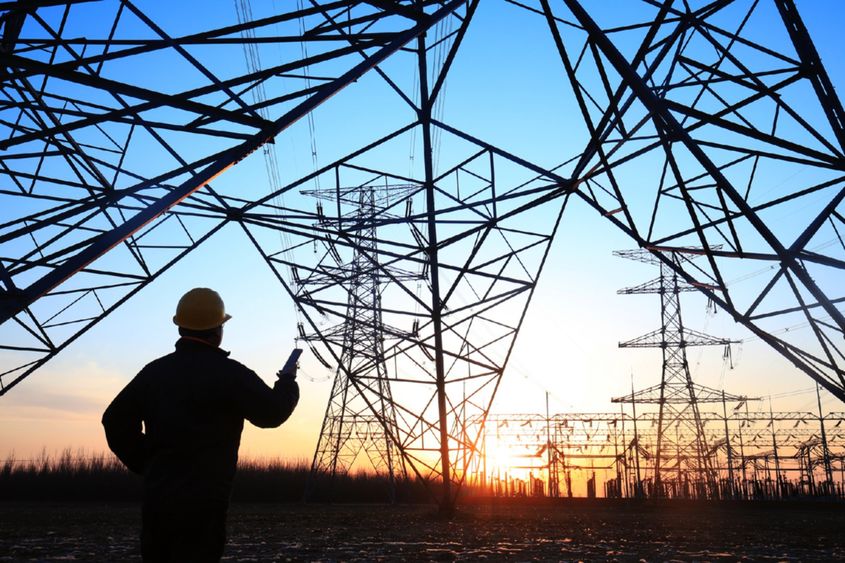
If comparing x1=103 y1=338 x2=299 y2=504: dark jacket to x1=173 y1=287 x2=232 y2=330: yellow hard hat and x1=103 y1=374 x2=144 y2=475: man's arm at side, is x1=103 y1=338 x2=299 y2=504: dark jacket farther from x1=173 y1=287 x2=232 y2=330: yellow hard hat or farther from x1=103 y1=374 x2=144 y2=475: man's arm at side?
x1=173 y1=287 x2=232 y2=330: yellow hard hat

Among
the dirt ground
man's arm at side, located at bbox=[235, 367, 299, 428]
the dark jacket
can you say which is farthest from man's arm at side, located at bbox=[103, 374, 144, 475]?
the dirt ground

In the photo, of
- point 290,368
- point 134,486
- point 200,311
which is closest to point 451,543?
point 290,368

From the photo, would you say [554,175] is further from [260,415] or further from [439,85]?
[260,415]

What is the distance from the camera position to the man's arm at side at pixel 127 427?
3043mm

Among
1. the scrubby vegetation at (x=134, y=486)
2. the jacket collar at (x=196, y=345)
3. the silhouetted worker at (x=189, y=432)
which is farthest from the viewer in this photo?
the scrubby vegetation at (x=134, y=486)

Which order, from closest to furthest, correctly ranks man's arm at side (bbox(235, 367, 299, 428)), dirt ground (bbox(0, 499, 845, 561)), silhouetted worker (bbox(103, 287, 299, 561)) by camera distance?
silhouetted worker (bbox(103, 287, 299, 561)), man's arm at side (bbox(235, 367, 299, 428)), dirt ground (bbox(0, 499, 845, 561))

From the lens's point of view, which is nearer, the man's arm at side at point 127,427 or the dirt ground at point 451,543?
the man's arm at side at point 127,427

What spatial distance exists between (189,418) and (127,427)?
30cm

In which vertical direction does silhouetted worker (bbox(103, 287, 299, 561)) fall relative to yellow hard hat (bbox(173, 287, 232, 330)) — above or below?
below

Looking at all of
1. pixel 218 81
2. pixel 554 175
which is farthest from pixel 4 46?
pixel 554 175

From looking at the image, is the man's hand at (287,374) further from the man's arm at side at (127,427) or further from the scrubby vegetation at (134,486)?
the scrubby vegetation at (134,486)

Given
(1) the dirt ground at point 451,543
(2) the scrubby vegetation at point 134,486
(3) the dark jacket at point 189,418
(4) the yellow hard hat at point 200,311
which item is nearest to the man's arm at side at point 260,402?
(3) the dark jacket at point 189,418

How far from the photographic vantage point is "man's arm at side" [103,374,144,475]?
304 cm

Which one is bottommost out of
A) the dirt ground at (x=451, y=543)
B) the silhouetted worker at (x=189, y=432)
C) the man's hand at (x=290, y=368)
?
the dirt ground at (x=451, y=543)
